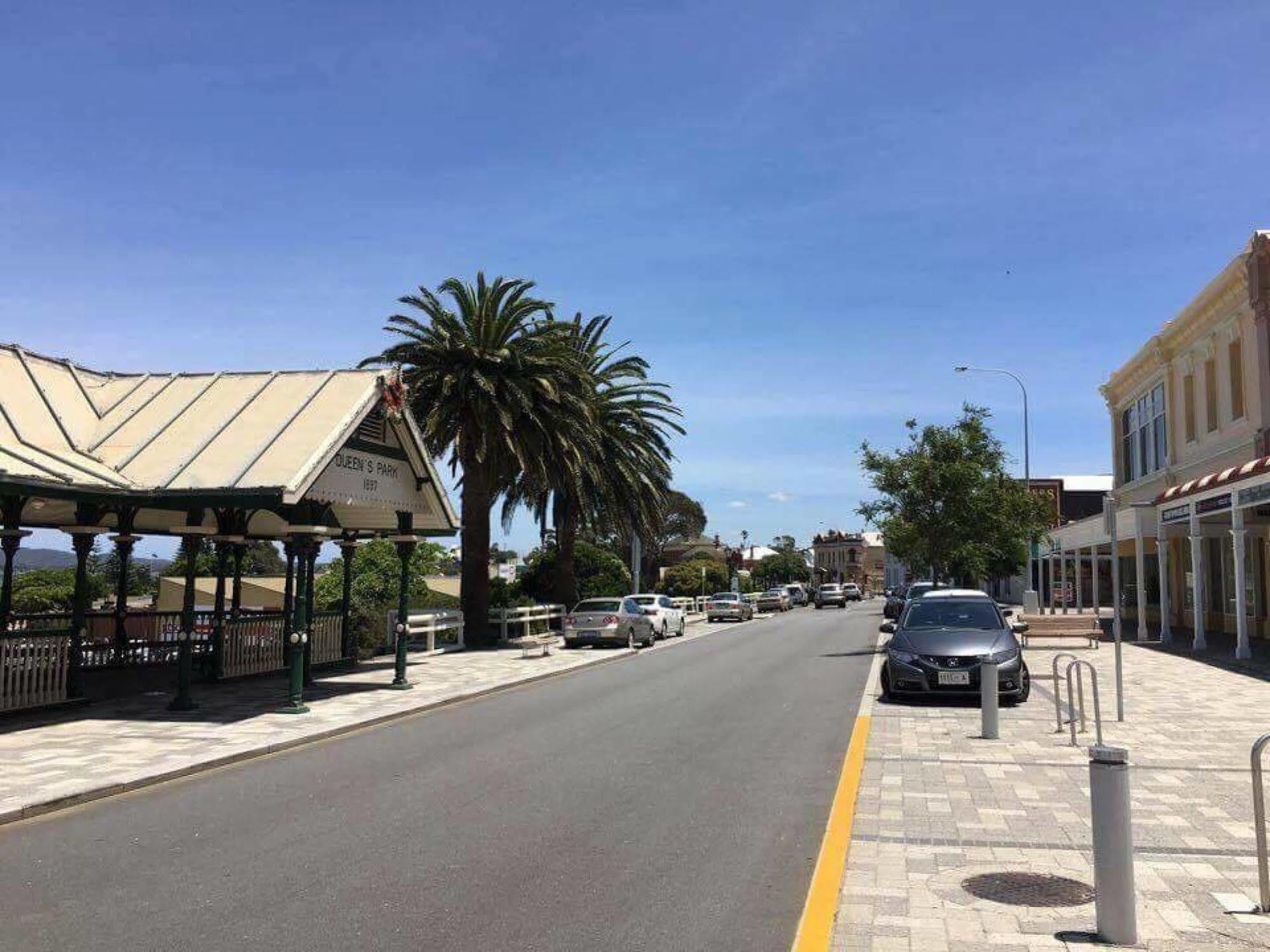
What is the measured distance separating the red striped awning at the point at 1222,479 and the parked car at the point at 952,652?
7.33 m

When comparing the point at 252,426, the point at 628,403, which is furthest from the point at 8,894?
the point at 628,403

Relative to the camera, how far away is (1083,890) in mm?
5887

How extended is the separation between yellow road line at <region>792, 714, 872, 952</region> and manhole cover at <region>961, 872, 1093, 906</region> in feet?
2.65

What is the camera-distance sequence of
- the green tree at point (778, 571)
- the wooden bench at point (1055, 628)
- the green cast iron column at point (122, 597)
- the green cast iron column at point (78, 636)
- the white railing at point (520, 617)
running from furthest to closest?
the green tree at point (778, 571) → the white railing at point (520, 617) → the wooden bench at point (1055, 628) → the green cast iron column at point (122, 597) → the green cast iron column at point (78, 636)

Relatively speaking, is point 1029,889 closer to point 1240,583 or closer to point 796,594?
point 1240,583

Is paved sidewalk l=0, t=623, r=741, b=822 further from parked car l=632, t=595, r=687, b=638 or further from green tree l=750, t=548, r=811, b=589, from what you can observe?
green tree l=750, t=548, r=811, b=589

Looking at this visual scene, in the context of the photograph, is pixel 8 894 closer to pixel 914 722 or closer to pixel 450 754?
pixel 450 754

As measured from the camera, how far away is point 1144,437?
3616 cm

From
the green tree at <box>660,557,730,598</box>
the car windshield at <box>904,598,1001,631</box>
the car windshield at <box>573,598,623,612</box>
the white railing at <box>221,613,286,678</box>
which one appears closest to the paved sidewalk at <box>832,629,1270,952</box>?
the car windshield at <box>904,598,1001,631</box>

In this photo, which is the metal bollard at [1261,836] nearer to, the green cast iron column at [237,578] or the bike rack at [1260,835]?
the bike rack at [1260,835]

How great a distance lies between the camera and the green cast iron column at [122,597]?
19.0 metres

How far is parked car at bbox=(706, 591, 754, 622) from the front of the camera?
4647 cm

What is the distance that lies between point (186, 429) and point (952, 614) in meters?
12.5

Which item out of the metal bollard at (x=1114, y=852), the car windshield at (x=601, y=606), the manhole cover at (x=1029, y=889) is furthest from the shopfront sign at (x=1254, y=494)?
the metal bollard at (x=1114, y=852)
